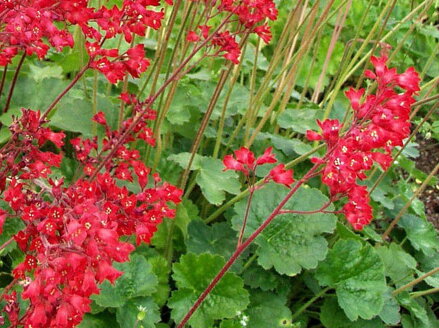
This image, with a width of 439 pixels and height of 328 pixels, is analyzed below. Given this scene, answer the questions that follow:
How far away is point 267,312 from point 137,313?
17.8 inches

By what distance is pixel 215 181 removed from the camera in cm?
198

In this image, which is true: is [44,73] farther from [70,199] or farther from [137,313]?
[70,199]

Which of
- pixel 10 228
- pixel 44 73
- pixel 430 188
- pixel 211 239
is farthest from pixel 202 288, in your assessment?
pixel 430 188

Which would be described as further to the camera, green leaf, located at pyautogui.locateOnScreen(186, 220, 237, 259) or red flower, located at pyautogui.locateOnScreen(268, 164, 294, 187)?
green leaf, located at pyautogui.locateOnScreen(186, 220, 237, 259)

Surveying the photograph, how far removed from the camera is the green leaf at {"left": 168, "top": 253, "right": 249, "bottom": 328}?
5.80 feet

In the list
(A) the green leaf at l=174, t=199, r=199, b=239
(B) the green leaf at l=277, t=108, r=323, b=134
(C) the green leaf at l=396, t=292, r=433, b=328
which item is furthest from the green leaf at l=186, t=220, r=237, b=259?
(C) the green leaf at l=396, t=292, r=433, b=328

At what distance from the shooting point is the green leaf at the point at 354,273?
6.43 feet

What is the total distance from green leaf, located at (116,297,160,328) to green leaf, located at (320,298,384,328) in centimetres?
62

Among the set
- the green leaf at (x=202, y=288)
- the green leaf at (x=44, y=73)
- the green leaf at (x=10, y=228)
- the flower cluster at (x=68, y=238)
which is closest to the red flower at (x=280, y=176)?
the flower cluster at (x=68, y=238)

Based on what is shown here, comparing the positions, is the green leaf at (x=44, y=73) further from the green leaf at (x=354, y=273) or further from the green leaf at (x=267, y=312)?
the green leaf at (x=354, y=273)

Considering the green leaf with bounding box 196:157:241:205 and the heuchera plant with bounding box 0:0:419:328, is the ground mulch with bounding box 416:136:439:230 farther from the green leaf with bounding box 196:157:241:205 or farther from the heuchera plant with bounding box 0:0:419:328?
the heuchera plant with bounding box 0:0:419:328

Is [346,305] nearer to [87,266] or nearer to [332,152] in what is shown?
[332,152]

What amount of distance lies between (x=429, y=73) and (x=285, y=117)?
1476 millimetres

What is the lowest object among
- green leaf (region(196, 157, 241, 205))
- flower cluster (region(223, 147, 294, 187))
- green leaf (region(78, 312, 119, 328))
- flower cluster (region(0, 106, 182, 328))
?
green leaf (region(78, 312, 119, 328))
